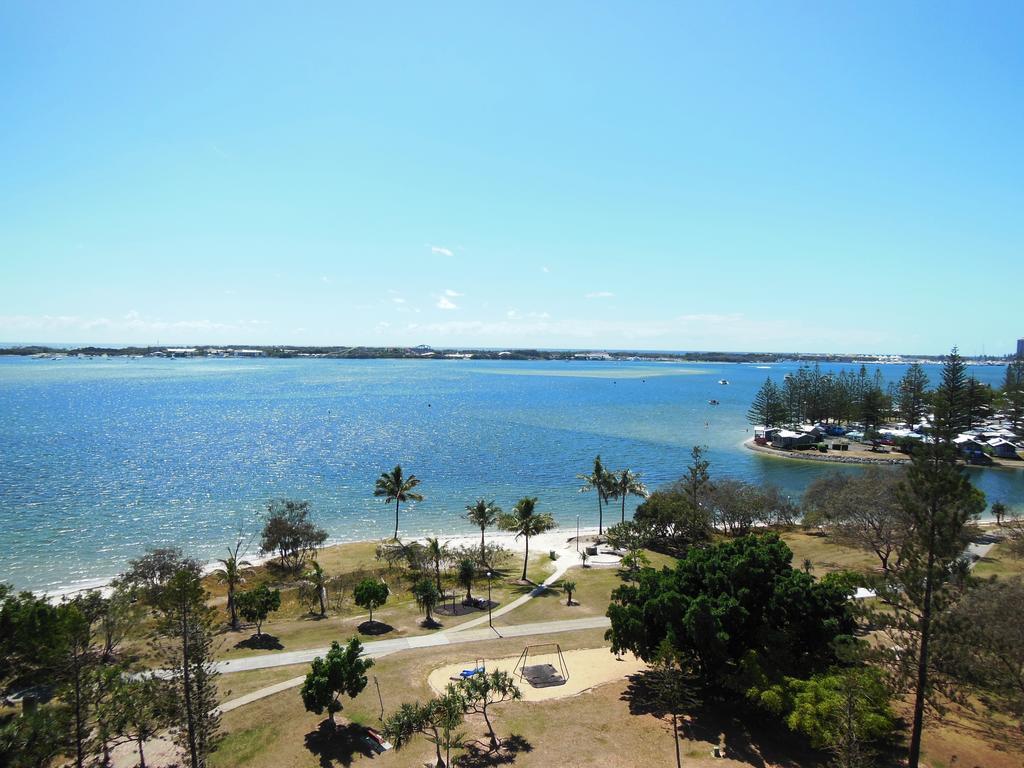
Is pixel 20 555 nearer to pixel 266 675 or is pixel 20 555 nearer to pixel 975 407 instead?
pixel 266 675

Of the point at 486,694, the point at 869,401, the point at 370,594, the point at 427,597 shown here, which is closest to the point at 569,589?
the point at 427,597

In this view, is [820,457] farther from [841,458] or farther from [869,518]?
[869,518]

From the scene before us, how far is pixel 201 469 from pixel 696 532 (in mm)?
59804

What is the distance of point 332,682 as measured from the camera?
65.6 feet

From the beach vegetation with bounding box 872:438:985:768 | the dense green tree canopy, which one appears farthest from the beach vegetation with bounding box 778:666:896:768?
the dense green tree canopy

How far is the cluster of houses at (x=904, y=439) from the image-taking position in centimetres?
8275

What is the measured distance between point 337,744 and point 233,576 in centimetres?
1687

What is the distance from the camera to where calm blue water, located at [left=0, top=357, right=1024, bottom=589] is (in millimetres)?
47750

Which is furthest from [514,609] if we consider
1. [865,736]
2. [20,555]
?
[20,555]

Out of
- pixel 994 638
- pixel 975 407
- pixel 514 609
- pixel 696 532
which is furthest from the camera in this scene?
pixel 975 407

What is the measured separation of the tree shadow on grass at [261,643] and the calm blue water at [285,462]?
18.4m

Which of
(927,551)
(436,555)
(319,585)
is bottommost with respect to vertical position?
(319,585)

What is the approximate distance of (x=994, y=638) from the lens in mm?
18312

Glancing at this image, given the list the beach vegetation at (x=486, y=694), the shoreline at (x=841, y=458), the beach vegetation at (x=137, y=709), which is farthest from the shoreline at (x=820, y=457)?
the beach vegetation at (x=137, y=709)
